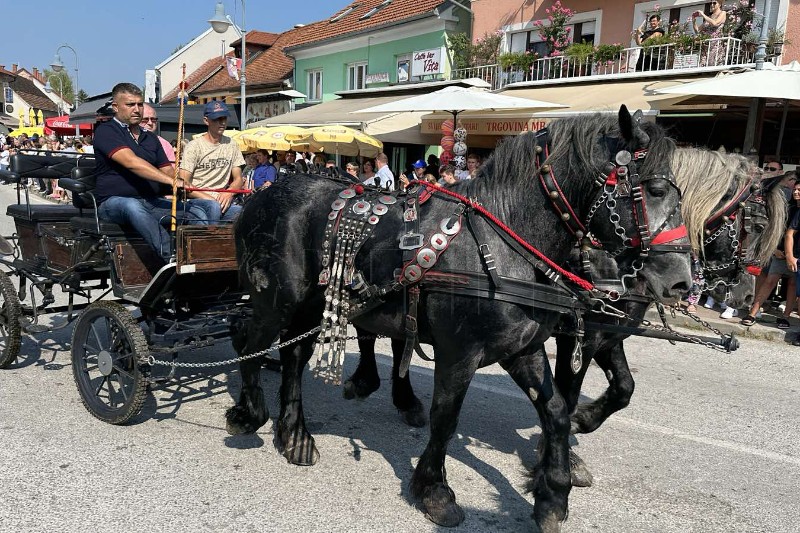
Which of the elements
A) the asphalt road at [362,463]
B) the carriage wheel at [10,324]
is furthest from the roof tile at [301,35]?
the asphalt road at [362,463]

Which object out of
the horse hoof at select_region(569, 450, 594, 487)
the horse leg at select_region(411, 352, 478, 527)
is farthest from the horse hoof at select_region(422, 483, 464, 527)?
the horse hoof at select_region(569, 450, 594, 487)

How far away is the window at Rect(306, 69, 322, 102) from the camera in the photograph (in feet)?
78.3

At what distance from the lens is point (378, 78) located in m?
20.0

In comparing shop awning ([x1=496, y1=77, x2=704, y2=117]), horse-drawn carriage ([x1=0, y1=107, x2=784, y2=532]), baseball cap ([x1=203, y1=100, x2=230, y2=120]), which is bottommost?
horse-drawn carriage ([x1=0, y1=107, x2=784, y2=532])

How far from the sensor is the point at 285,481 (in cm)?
347

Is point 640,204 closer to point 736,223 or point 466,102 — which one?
point 736,223

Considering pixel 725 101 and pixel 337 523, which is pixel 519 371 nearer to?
pixel 337 523

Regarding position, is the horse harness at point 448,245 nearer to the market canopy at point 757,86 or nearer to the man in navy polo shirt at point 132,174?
the man in navy polo shirt at point 132,174

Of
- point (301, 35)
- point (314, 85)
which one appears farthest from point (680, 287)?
point (301, 35)

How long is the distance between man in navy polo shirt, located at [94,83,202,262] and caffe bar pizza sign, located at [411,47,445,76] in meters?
13.9

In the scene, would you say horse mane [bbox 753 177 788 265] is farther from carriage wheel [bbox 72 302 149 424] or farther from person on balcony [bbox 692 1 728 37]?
person on balcony [bbox 692 1 728 37]

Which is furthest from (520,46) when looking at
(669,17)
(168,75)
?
(168,75)

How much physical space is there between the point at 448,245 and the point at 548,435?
112 centimetres

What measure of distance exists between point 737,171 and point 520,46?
13.2 metres
